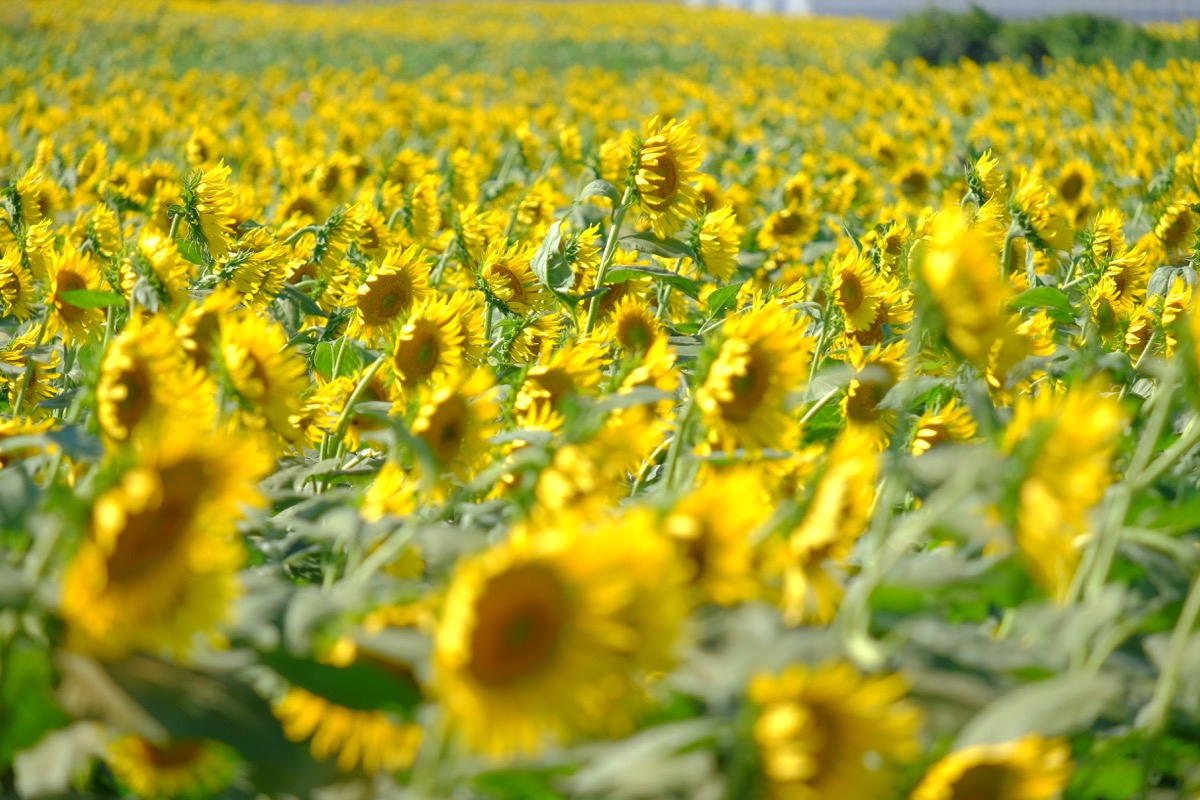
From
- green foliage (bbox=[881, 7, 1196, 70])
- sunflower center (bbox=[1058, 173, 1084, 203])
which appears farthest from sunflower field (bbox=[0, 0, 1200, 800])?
green foliage (bbox=[881, 7, 1196, 70])

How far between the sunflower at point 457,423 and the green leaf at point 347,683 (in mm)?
495

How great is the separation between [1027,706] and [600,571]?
42 cm

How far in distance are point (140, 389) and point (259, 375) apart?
0.68ft

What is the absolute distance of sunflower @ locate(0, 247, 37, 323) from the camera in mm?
2523

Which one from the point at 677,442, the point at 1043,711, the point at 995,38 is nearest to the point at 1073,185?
the point at 677,442

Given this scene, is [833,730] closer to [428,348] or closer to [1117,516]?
[1117,516]

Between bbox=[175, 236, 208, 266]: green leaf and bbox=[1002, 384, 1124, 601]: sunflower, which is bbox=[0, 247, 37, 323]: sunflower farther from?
bbox=[1002, 384, 1124, 601]: sunflower

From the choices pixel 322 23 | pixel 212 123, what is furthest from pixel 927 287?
pixel 322 23

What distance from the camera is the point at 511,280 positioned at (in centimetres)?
259

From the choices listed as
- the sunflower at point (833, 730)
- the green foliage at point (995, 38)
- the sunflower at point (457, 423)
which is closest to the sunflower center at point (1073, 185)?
the sunflower at point (457, 423)

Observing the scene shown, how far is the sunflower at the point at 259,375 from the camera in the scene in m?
1.55

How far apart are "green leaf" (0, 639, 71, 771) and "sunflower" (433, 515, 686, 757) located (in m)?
0.40

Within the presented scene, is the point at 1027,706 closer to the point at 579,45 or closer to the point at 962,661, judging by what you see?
the point at 962,661

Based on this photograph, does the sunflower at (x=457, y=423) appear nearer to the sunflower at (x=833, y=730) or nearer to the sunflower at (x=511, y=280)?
the sunflower at (x=833, y=730)
